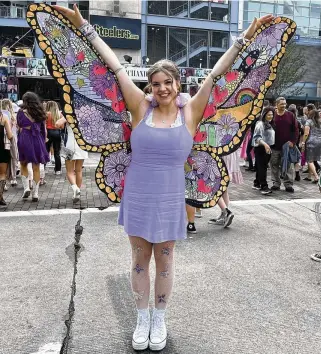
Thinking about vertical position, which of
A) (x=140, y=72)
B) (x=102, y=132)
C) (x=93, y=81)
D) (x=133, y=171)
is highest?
(x=140, y=72)

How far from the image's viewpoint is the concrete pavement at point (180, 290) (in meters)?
2.74

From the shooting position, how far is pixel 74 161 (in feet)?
22.5

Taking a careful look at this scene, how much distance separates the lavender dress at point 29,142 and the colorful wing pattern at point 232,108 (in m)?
4.57

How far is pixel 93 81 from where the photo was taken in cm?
265

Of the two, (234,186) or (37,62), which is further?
(37,62)

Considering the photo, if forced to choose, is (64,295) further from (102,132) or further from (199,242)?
(199,242)

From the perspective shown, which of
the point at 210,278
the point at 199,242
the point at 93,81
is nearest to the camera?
the point at 93,81

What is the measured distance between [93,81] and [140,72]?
37.6 feet

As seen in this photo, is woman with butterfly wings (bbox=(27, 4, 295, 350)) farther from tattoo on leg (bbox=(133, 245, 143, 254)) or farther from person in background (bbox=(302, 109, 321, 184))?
person in background (bbox=(302, 109, 321, 184))

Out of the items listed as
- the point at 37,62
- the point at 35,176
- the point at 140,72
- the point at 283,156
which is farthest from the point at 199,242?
the point at 37,62

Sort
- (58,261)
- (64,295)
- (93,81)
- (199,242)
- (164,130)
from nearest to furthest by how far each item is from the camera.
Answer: (164,130) → (93,81) → (64,295) → (58,261) → (199,242)

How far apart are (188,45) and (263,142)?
24.3 metres

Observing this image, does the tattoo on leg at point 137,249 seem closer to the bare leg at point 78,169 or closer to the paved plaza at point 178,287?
the paved plaza at point 178,287

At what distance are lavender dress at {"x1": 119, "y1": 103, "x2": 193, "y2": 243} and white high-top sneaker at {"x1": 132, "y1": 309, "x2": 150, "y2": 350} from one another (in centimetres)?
57
